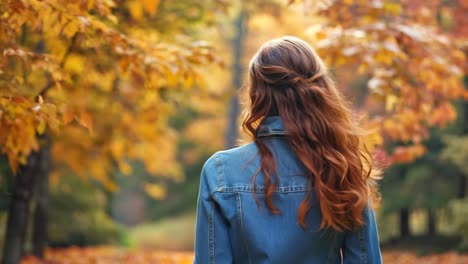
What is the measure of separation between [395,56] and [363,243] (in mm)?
3539

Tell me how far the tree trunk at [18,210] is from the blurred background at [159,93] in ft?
0.05

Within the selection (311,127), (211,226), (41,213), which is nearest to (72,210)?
(41,213)

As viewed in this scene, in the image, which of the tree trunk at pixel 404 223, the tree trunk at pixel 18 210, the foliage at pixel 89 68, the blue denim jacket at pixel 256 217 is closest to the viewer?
the blue denim jacket at pixel 256 217

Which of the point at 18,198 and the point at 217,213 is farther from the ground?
the point at 217,213

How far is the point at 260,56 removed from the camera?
2303 mm

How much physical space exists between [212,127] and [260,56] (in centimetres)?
1919

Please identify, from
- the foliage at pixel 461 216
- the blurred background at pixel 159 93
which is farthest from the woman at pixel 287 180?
the foliage at pixel 461 216

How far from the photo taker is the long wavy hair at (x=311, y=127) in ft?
7.34

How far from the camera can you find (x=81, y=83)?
7.07 m

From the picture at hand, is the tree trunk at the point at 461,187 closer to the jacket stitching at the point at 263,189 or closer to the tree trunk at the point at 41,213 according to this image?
the tree trunk at the point at 41,213

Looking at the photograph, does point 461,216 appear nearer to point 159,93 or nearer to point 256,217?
point 159,93

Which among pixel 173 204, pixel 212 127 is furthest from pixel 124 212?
pixel 212 127

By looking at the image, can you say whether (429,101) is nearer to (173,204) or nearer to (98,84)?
(98,84)

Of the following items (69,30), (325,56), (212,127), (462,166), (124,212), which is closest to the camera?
(69,30)
